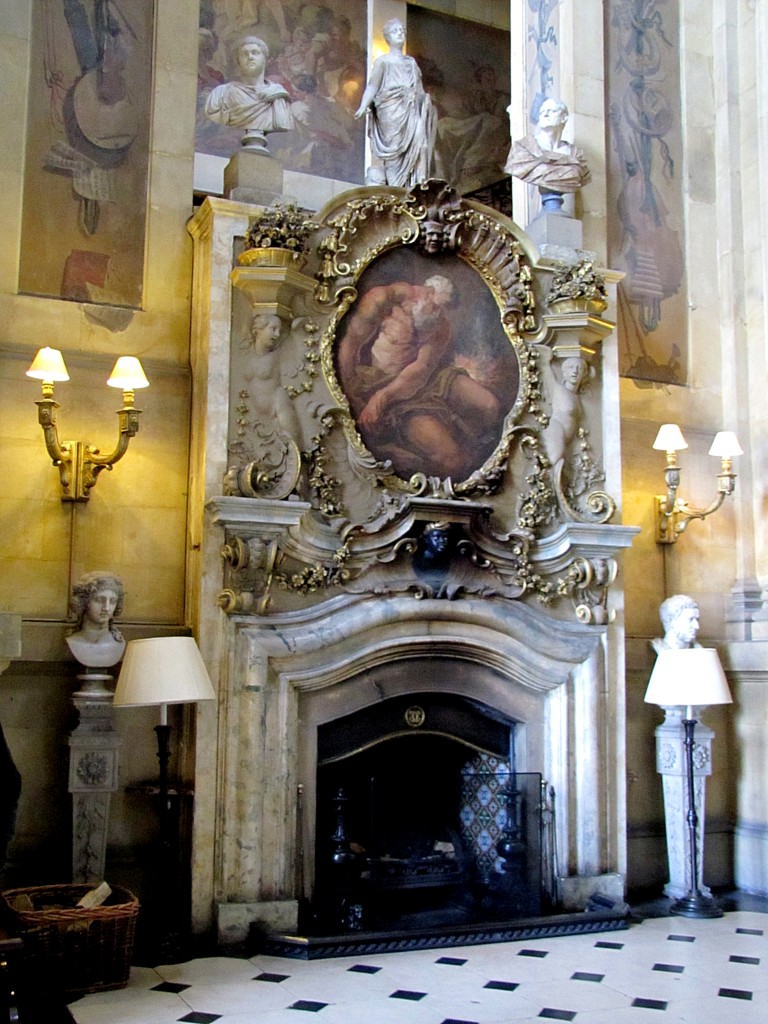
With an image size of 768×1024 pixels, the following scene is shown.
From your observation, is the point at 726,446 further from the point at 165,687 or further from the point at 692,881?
the point at 165,687

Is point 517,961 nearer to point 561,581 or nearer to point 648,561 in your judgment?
point 561,581

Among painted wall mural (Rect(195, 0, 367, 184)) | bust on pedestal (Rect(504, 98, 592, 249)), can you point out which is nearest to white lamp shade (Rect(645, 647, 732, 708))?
bust on pedestal (Rect(504, 98, 592, 249))

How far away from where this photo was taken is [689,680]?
7.08 metres

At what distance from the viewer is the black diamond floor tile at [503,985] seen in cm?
544

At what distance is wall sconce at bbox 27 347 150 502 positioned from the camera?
613 centimetres

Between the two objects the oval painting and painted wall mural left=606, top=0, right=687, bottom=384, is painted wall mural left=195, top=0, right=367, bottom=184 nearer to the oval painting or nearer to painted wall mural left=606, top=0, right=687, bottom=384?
painted wall mural left=606, top=0, right=687, bottom=384

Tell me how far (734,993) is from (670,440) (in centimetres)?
350

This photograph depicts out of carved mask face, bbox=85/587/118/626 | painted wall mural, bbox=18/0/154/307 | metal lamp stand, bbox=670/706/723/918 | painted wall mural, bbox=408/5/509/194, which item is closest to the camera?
carved mask face, bbox=85/587/118/626

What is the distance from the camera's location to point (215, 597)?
21.0 ft

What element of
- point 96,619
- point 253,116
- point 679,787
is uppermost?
point 253,116

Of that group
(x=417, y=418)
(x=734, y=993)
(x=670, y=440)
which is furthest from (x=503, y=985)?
(x=670, y=440)

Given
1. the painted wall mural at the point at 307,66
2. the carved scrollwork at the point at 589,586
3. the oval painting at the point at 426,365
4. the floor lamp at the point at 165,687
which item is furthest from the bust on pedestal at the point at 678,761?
the painted wall mural at the point at 307,66

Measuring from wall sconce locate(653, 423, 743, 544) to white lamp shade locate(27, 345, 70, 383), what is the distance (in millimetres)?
3836

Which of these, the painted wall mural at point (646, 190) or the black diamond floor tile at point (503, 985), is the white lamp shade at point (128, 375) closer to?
the black diamond floor tile at point (503, 985)
